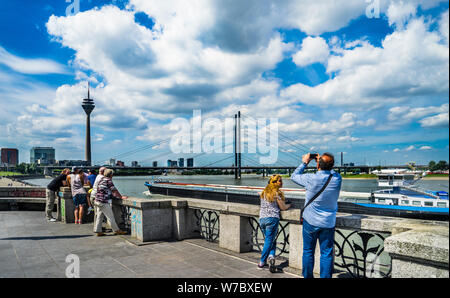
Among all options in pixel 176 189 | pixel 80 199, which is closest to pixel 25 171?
pixel 176 189

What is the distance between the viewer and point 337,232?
14.3ft

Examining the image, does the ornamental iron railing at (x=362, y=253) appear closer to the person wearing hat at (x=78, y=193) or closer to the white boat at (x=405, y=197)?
the person wearing hat at (x=78, y=193)

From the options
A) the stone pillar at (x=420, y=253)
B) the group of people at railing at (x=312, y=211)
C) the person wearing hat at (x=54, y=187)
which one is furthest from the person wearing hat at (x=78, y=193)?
the stone pillar at (x=420, y=253)

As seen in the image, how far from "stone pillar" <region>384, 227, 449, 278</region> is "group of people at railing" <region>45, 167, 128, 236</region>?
5.52 metres

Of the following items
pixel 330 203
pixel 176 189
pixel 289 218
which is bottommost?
pixel 176 189

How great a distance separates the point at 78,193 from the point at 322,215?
6.63 m

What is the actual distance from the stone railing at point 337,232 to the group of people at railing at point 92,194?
389 millimetres

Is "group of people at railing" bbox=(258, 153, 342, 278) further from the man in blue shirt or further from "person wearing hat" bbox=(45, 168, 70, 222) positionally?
"person wearing hat" bbox=(45, 168, 70, 222)

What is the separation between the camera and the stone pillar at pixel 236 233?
5340 millimetres

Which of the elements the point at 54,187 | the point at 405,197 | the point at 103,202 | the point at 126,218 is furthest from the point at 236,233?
the point at 405,197
